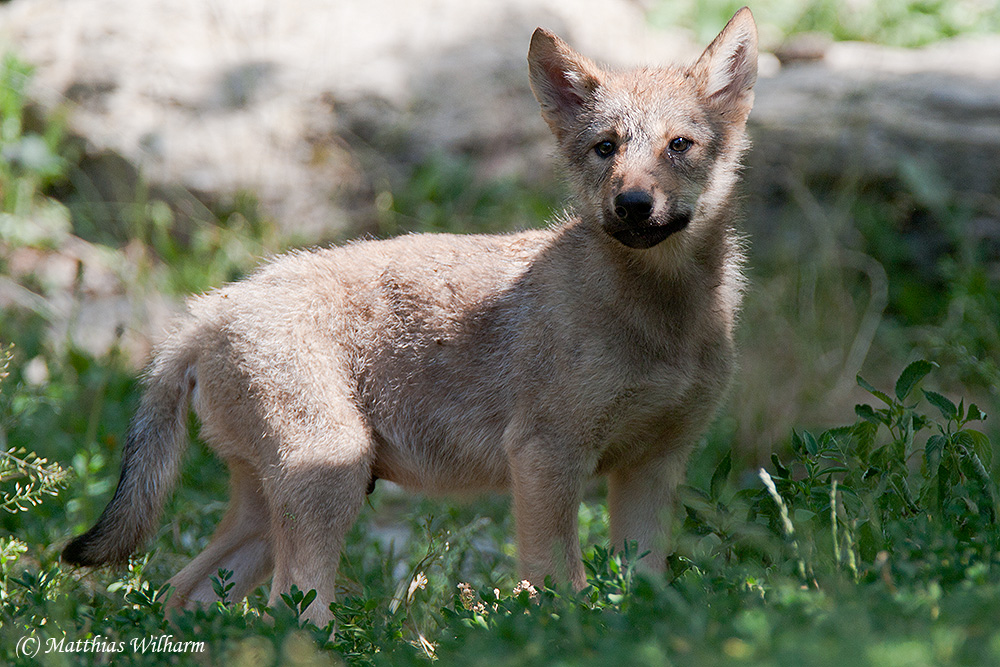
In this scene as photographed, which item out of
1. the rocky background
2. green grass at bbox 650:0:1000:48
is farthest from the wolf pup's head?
green grass at bbox 650:0:1000:48

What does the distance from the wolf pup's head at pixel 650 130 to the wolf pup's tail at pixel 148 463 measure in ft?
6.71

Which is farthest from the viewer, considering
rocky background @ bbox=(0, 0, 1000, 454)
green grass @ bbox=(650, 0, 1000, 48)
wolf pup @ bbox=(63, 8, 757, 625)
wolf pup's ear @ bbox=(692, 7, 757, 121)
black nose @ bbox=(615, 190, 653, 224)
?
green grass @ bbox=(650, 0, 1000, 48)

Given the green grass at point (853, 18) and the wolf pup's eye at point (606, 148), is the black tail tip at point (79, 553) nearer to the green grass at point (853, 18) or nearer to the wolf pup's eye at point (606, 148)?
the wolf pup's eye at point (606, 148)

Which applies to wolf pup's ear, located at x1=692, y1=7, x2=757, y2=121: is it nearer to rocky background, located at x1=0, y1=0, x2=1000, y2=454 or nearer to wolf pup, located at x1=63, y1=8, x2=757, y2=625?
wolf pup, located at x1=63, y1=8, x2=757, y2=625

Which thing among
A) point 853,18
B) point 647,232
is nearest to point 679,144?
point 647,232

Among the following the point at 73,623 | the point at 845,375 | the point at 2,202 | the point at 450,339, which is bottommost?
the point at 2,202

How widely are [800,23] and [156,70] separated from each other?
6.09m

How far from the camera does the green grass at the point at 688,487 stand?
7.59 ft

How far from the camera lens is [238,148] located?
8008 millimetres

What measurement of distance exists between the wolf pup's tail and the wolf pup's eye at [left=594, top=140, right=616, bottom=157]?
6.87ft

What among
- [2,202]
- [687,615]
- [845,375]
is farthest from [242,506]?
[2,202]

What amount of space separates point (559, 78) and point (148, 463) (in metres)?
2.61

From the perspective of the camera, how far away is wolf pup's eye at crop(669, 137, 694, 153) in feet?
13.2

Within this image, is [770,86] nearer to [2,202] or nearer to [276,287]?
[276,287]
